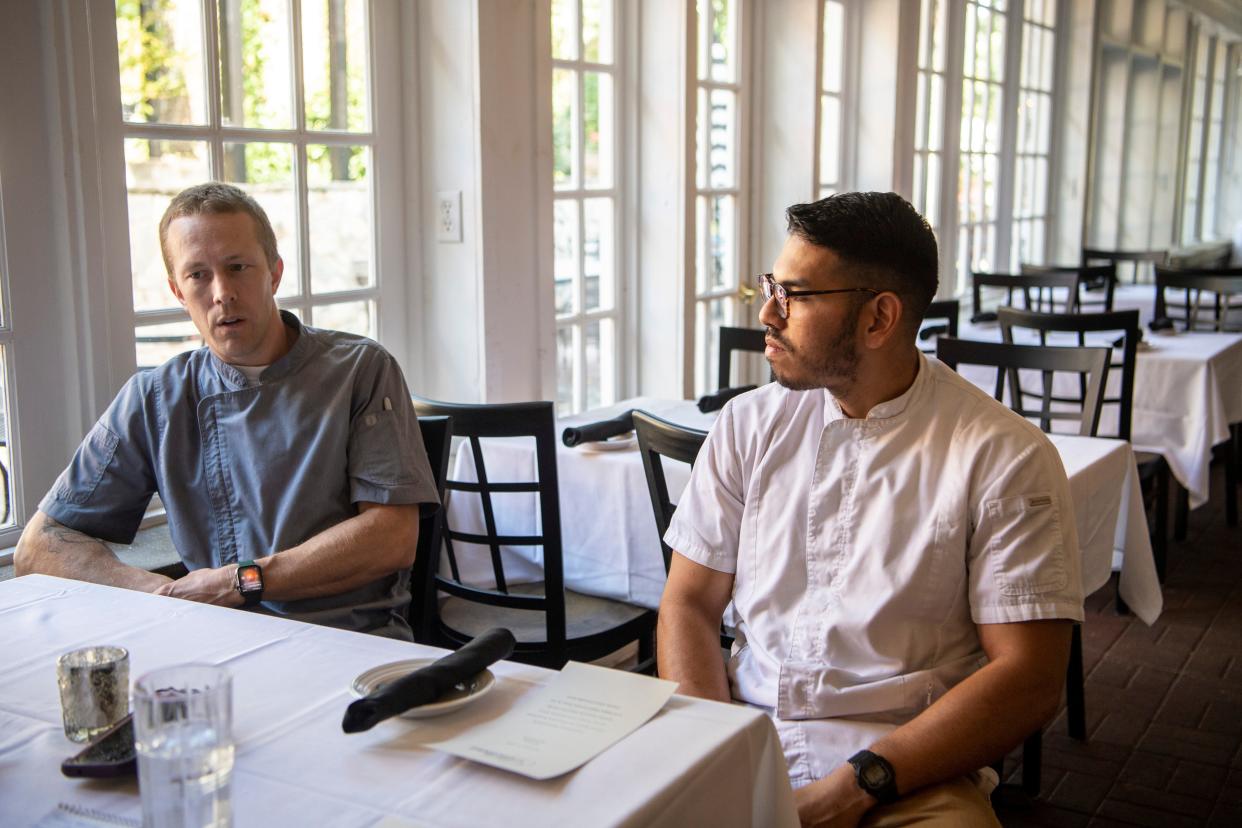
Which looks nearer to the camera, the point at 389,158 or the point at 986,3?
the point at 389,158

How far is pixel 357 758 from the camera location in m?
1.23

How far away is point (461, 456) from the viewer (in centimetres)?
308

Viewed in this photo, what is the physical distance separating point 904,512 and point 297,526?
A: 105cm

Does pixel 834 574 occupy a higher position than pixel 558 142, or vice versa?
pixel 558 142

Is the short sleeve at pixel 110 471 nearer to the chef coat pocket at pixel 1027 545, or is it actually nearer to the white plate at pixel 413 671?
the white plate at pixel 413 671

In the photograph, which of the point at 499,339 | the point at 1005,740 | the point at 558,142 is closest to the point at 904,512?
the point at 1005,740

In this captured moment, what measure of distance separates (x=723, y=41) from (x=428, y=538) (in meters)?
3.14

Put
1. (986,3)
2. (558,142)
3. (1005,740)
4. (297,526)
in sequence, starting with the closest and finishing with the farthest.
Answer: (1005,740) → (297,526) → (558,142) → (986,3)

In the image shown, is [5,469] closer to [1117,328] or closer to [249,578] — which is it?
[249,578]

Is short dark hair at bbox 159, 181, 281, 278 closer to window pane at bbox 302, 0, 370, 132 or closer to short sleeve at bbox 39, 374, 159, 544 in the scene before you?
short sleeve at bbox 39, 374, 159, 544

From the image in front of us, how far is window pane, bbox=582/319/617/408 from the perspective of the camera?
4.18m

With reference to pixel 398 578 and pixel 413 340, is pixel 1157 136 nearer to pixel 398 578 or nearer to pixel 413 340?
pixel 413 340

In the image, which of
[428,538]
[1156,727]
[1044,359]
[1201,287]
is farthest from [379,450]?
[1201,287]

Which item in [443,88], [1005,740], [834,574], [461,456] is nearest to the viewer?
[1005,740]
